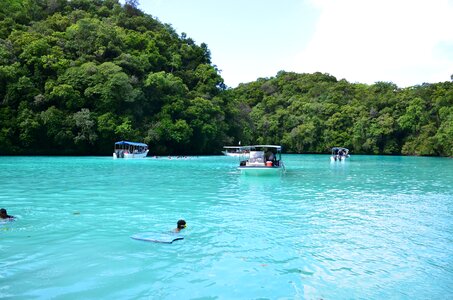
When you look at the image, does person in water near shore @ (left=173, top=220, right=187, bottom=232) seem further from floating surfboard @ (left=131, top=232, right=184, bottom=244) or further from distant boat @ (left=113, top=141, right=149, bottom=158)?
distant boat @ (left=113, top=141, right=149, bottom=158)

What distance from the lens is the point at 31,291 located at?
21.0 feet

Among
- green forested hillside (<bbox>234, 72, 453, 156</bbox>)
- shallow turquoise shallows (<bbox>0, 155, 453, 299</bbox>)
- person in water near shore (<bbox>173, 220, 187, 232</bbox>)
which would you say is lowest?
shallow turquoise shallows (<bbox>0, 155, 453, 299</bbox>)

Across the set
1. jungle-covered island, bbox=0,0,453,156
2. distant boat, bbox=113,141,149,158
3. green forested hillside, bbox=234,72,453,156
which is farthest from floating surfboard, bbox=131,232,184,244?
green forested hillside, bbox=234,72,453,156

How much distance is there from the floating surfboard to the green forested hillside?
68306mm

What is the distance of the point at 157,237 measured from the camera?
9.57 meters

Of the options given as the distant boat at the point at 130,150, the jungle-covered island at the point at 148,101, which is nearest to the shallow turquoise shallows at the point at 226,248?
the distant boat at the point at 130,150

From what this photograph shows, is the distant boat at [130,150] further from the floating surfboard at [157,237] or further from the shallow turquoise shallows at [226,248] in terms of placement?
the floating surfboard at [157,237]

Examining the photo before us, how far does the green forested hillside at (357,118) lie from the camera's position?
76125 millimetres

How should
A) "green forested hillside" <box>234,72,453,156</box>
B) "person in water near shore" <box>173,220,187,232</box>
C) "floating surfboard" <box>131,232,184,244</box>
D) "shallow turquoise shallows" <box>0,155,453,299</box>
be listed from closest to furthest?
1. "shallow turquoise shallows" <box>0,155,453,299</box>
2. "floating surfboard" <box>131,232,184,244</box>
3. "person in water near shore" <box>173,220,187,232</box>
4. "green forested hillside" <box>234,72,453,156</box>

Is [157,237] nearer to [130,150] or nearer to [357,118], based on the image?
[130,150]

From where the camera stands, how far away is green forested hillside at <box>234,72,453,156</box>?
76125mm

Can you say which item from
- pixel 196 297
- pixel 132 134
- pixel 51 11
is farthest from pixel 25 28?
pixel 196 297

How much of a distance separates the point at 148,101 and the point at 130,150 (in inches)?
457

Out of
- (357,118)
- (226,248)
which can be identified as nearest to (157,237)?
(226,248)
